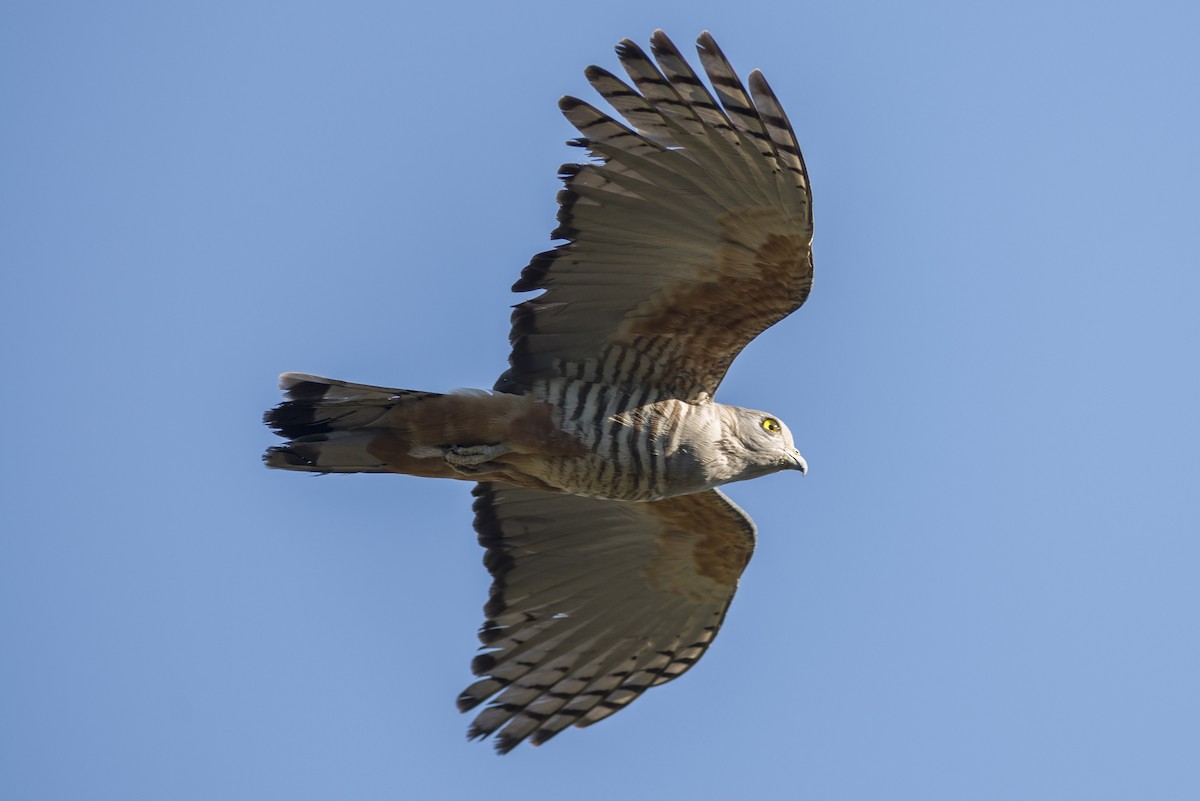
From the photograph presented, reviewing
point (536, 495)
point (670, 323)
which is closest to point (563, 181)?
point (670, 323)

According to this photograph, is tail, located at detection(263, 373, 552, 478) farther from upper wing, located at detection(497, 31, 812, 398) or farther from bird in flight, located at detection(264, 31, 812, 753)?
upper wing, located at detection(497, 31, 812, 398)

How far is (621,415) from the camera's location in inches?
345

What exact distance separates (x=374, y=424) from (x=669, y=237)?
2.07 m

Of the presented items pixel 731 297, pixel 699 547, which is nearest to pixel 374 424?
pixel 731 297

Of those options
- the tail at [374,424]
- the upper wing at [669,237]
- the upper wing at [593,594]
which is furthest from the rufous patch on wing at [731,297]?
the upper wing at [593,594]

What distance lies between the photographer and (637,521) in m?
10.0

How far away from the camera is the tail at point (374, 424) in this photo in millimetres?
8492

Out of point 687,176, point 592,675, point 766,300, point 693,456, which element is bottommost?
point 592,675

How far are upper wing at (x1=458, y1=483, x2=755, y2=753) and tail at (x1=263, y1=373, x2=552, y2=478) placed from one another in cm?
142

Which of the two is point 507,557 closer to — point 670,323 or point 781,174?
point 670,323

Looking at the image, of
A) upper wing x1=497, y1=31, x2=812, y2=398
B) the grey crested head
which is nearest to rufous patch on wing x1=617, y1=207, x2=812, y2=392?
upper wing x1=497, y1=31, x2=812, y2=398

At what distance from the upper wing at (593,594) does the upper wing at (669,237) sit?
1402 millimetres

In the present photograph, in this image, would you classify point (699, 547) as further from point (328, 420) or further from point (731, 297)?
point (328, 420)

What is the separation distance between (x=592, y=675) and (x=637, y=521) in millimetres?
1095
